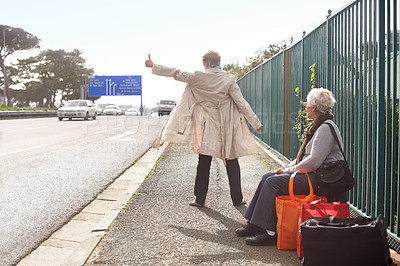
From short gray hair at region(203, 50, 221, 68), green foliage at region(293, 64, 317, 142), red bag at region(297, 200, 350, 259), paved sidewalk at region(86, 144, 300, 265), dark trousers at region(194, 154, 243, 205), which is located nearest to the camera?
red bag at region(297, 200, 350, 259)

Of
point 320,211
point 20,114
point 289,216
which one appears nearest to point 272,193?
point 289,216

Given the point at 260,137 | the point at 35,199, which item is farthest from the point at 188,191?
the point at 260,137

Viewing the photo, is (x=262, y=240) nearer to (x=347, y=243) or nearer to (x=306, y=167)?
(x=306, y=167)

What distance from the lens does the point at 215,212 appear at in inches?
179

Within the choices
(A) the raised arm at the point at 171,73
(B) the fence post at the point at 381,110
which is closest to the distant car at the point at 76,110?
(A) the raised arm at the point at 171,73

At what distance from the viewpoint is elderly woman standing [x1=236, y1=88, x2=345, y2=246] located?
11.1 feet

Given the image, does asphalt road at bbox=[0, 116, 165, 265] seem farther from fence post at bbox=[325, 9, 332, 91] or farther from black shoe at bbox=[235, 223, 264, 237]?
fence post at bbox=[325, 9, 332, 91]

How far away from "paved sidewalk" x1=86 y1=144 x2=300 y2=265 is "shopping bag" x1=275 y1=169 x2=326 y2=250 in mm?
79

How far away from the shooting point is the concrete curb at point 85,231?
329 centimetres

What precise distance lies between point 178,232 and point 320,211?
1377mm

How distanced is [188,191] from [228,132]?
1377mm

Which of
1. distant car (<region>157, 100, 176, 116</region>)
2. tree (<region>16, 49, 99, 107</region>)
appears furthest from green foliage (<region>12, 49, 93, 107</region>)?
distant car (<region>157, 100, 176, 116</region>)

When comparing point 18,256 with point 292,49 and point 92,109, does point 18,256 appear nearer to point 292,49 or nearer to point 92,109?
point 292,49

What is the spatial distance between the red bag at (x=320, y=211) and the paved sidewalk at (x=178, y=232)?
1.08 feet
